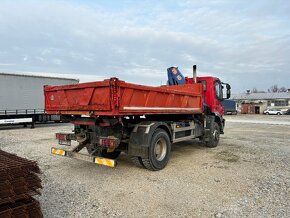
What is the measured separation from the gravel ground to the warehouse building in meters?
50.6

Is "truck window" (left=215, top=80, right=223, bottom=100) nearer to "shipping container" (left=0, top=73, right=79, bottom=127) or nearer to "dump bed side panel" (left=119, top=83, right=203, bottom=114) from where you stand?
"dump bed side panel" (left=119, top=83, right=203, bottom=114)

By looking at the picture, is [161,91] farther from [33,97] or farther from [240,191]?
[33,97]

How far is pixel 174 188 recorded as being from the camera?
5.63 meters

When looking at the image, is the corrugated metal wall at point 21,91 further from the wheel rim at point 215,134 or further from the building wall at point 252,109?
the building wall at point 252,109

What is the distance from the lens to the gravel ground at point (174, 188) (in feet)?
14.9

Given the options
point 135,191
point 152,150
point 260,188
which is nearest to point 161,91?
point 152,150

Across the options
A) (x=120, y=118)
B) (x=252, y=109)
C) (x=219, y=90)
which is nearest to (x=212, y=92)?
(x=219, y=90)

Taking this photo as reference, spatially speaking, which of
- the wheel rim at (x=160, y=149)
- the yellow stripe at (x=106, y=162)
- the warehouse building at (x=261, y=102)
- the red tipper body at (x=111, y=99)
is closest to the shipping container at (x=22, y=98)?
the red tipper body at (x=111, y=99)

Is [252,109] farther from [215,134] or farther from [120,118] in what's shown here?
[120,118]

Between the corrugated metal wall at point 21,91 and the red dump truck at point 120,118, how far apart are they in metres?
12.1

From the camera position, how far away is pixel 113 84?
563 centimetres

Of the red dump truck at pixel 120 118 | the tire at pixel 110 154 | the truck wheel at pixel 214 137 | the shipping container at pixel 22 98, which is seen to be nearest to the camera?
the red dump truck at pixel 120 118

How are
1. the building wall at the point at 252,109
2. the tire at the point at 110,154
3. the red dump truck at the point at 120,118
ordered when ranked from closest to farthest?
the red dump truck at the point at 120,118, the tire at the point at 110,154, the building wall at the point at 252,109

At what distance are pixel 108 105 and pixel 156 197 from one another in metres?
2.09
